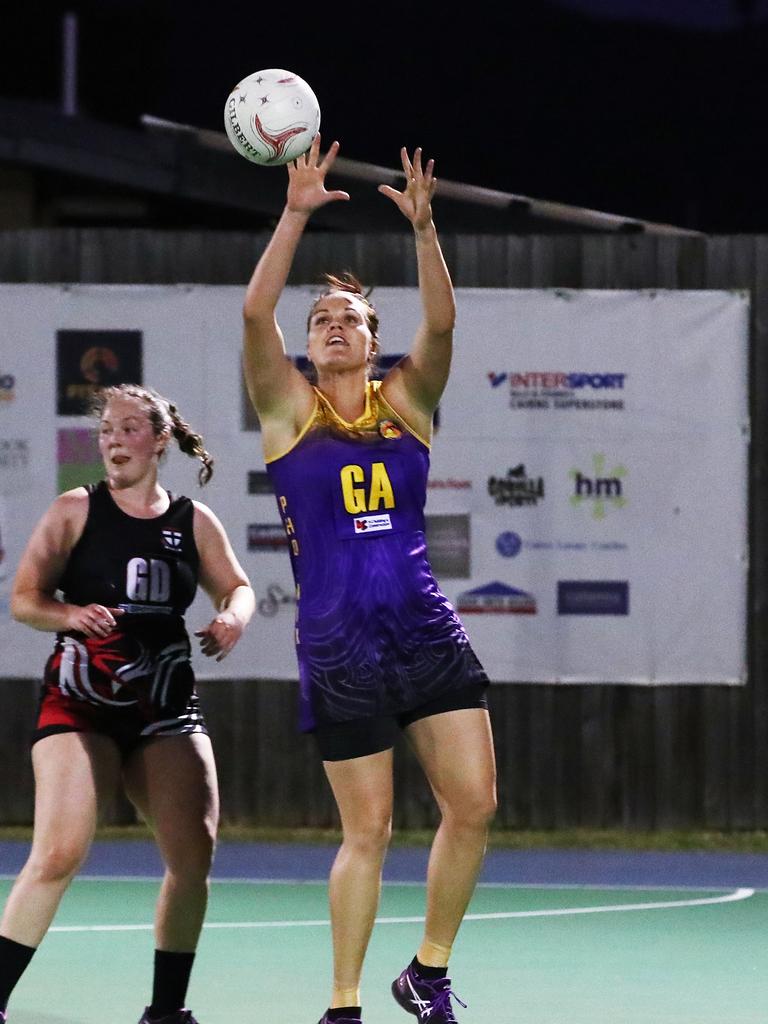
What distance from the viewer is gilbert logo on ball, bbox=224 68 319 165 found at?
6895mm

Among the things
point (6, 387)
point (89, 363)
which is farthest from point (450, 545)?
point (6, 387)

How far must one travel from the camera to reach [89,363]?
464 inches

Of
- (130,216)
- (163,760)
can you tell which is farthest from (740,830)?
(130,216)

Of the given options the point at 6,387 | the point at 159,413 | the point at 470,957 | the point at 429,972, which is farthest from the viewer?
the point at 6,387

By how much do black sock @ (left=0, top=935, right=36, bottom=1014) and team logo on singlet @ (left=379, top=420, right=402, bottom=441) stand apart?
72.5 inches

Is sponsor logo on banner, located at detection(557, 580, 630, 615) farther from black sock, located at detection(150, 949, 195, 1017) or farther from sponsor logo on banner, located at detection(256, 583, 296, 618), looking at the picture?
black sock, located at detection(150, 949, 195, 1017)

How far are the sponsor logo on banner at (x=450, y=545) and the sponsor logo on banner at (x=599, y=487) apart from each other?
0.62 metres

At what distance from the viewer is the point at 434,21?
46.3 meters

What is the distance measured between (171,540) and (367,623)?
0.72m

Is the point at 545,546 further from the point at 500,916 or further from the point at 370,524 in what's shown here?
the point at 370,524

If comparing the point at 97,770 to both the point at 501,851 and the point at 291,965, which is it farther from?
the point at 501,851

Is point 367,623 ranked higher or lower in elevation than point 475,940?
higher

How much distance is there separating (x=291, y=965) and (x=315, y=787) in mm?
3601

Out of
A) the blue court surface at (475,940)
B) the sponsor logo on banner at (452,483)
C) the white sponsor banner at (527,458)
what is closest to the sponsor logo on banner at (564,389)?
the white sponsor banner at (527,458)
